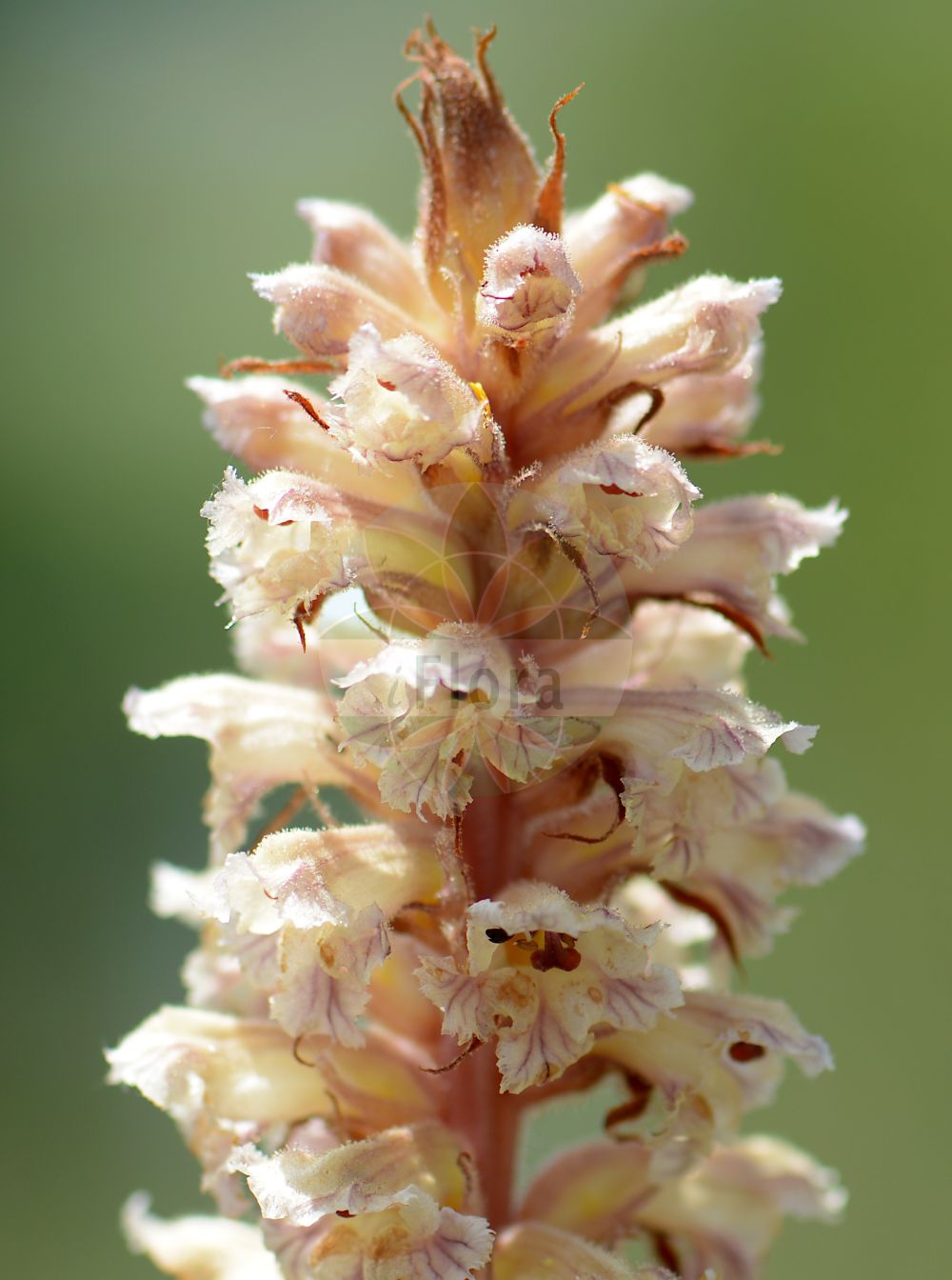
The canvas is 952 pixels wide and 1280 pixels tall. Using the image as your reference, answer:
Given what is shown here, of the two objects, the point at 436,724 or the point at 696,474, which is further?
the point at 696,474

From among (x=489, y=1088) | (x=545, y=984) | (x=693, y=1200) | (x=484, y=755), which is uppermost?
(x=484, y=755)

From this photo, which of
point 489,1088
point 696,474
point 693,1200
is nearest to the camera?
point 489,1088

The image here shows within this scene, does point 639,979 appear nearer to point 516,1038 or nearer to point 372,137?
point 516,1038

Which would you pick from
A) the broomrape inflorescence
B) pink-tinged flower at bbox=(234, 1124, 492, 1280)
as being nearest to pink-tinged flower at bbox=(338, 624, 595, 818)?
the broomrape inflorescence

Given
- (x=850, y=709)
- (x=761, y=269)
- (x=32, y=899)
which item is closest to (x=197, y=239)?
(x=761, y=269)

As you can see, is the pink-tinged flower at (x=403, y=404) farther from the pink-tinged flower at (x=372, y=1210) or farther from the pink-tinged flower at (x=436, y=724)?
the pink-tinged flower at (x=372, y=1210)

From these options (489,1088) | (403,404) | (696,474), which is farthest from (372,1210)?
(696,474)

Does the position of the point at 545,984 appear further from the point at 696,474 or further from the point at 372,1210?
the point at 696,474

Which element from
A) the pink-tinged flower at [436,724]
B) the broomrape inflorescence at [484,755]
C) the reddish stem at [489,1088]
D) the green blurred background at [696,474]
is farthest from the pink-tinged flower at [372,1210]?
the green blurred background at [696,474]
